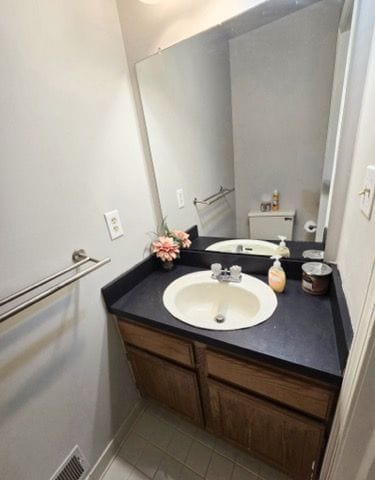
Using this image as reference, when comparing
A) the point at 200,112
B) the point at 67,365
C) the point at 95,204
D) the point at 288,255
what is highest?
the point at 200,112

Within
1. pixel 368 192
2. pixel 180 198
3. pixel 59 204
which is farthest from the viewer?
pixel 180 198

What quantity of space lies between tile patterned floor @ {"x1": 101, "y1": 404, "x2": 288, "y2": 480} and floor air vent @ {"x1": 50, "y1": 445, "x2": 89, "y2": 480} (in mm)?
177

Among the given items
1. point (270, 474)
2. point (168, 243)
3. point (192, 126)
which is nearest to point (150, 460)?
point (270, 474)

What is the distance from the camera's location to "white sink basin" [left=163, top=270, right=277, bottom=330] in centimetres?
98

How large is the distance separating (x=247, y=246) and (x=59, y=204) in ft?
2.89

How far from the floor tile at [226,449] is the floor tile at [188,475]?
0.14m

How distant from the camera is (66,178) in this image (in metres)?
0.85

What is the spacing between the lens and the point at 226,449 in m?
1.16

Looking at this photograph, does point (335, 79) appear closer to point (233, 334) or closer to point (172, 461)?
point (233, 334)

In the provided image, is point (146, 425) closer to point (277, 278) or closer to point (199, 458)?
point (199, 458)

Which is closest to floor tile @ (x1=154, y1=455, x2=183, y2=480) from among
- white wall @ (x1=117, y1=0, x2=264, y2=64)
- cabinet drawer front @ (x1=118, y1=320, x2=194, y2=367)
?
cabinet drawer front @ (x1=118, y1=320, x2=194, y2=367)

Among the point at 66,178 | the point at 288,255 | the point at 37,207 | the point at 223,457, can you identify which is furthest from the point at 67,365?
the point at 288,255

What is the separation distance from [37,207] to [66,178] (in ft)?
0.50

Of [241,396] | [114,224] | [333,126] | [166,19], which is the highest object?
[166,19]
